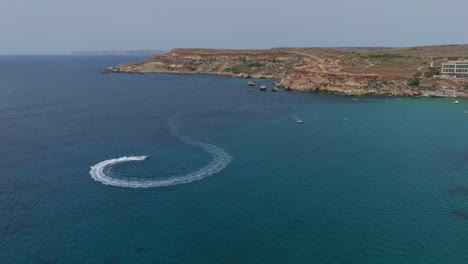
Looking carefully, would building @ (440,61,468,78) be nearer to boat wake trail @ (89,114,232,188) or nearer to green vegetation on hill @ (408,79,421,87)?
green vegetation on hill @ (408,79,421,87)

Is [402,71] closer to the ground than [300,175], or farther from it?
farther from it

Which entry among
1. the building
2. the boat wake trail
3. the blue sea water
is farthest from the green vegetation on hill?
the boat wake trail

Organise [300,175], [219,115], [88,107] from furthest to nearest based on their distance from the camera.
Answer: [88,107] → [219,115] → [300,175]

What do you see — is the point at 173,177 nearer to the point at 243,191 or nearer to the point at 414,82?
the point at 243,191

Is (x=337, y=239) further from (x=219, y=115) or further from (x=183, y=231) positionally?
(x=219, y=115)

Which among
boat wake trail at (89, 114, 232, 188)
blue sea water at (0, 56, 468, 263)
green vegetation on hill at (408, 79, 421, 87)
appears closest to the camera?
blue sea water at (0, 56, 468, 263)

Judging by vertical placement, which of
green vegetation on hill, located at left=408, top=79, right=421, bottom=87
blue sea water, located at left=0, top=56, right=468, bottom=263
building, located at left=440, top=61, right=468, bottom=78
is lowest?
blue sea water, located at left=0, top=56, right=468, bottom=263

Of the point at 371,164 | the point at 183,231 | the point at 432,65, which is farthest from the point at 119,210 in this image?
the point at 432,65

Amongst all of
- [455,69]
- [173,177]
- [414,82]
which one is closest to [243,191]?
[173,177]
